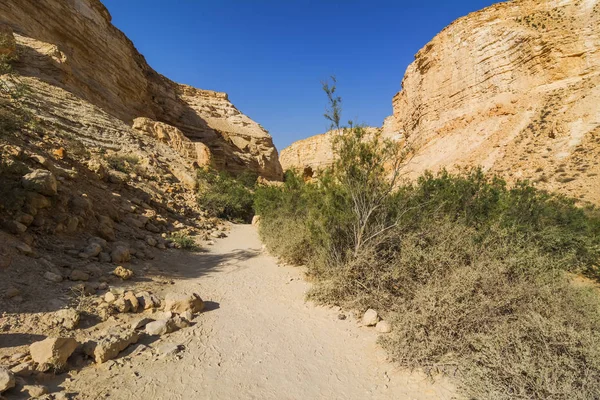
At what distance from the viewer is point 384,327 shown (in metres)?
3.68

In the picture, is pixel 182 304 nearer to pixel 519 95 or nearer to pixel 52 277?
pixel 52 277

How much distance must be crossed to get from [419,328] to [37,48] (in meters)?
20.4

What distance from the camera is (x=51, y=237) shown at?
5.05m

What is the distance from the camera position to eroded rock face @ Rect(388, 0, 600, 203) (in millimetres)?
14594

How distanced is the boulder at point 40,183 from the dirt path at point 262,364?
3.30 meters

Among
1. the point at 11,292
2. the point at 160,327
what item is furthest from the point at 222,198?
the point at 160,327

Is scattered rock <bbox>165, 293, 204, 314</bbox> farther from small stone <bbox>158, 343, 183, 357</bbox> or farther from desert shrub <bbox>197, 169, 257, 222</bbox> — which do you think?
desert shrub <bbox>197, 169, 257, 222</bbox>

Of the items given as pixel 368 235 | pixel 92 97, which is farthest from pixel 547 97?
pixel 92 97

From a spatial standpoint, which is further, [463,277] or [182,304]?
[182,304]

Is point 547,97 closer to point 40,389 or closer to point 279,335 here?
point 279,335

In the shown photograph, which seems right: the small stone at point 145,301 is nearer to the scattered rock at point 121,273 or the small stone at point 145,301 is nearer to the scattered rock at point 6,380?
the scattered rock at point 121,273

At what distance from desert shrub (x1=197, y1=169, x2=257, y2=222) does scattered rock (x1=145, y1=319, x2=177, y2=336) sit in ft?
31.6

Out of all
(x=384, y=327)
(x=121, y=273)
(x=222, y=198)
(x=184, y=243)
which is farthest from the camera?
(x=222, y=198)

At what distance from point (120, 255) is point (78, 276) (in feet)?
3.68
